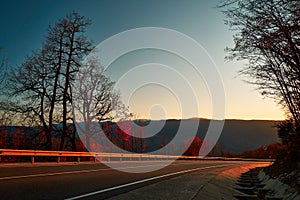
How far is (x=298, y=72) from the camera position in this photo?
1177cm

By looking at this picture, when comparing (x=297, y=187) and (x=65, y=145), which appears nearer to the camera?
(x=297, y=187)

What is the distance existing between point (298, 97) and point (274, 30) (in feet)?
21.0

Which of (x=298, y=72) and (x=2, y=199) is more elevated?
(x=298, y=72)

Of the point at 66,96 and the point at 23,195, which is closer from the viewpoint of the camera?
the point at 23,195

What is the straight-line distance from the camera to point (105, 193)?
27.2 feet

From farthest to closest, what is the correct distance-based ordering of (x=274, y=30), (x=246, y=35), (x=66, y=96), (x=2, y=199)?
1. (x=66, y=96)
2. (x=246, y=35)
3. (x=274, y=30)
4. (x=2, y=199)

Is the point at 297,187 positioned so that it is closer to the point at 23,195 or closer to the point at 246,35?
the point at 246,35

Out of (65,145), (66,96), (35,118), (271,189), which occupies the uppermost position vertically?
(66,96)

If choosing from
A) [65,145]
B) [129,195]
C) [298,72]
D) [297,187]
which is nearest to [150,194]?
[129,195]

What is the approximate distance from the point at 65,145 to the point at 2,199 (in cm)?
2543

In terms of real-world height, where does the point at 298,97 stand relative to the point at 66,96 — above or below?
below

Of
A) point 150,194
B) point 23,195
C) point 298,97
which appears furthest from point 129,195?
point 298,97

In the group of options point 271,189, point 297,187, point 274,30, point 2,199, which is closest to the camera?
point 2,199

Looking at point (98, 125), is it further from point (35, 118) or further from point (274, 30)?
point (274, 30)
